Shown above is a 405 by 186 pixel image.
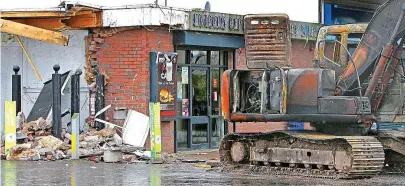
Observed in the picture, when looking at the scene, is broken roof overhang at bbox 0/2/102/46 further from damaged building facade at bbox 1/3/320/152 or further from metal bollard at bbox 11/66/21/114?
metal bollard at bbox 11/66/21/114

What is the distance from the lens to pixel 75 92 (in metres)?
22.0

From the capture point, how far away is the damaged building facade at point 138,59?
73.6 ft

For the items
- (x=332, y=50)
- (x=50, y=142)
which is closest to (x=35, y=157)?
(x=50, y=142)

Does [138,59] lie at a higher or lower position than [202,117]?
higher

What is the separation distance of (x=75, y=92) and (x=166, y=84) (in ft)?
7.21

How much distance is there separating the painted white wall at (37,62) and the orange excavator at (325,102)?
616 centimetres

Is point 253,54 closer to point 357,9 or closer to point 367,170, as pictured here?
point 367,170

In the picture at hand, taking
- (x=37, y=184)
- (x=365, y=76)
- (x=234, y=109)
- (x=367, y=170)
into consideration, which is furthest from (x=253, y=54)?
(x=37, y=184)

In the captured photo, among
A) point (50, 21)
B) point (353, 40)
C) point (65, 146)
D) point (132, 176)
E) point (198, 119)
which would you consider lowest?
point (132, 176)

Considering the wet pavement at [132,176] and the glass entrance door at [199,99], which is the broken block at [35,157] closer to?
the wet pavement at [132,176]

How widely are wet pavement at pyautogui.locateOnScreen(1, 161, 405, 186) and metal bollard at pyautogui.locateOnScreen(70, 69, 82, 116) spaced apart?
2817mm

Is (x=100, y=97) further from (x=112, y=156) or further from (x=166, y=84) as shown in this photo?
(x=112, y=156)

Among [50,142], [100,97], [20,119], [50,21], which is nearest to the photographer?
[50,142]

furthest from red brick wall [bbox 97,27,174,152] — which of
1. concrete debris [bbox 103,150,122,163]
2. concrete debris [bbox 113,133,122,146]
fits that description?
concrete debris [bbox 103,150,122,163]
